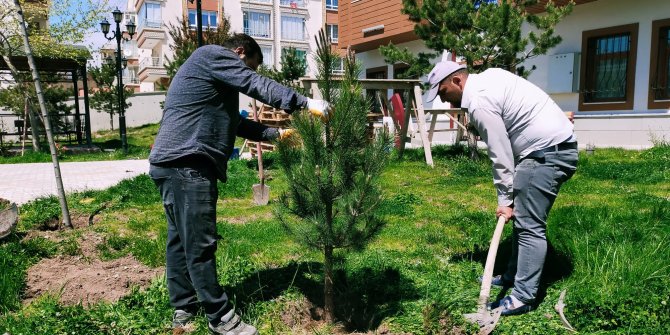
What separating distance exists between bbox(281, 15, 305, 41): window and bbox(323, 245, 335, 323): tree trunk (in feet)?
153

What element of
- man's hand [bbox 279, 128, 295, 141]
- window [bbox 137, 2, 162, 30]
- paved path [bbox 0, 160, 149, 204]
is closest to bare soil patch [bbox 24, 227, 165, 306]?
man's hand [bbox 279, 128, 295, 141]

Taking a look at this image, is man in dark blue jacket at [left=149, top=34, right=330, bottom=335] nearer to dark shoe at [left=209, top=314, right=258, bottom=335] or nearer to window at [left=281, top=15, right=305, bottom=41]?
dark shoe at [left=209, top=314, right=258, bottom=335]

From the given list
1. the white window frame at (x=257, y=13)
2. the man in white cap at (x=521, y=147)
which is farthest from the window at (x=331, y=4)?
the man in white cap at (x=521, y=147)

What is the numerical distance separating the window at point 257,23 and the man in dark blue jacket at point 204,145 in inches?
1788

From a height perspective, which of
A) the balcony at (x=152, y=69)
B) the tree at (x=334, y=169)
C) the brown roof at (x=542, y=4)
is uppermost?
the balcony at (x=152, y=69)

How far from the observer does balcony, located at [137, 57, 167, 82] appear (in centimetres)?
4431

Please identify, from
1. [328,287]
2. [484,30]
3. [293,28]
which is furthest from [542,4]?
[293,28]

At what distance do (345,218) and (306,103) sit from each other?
0.74 metres

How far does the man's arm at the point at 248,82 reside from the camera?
2.70 m

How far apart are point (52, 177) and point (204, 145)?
342 inches

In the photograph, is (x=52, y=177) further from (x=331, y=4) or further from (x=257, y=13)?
(x=331, y=4)

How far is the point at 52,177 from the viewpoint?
32.8 ft

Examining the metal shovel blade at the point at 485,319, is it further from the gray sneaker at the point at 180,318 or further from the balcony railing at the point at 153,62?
the balcony railing at the point at 153,62

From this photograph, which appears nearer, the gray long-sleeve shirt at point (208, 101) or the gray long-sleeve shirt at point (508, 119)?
the gray long-sleeve shirt at point (208, 101)
